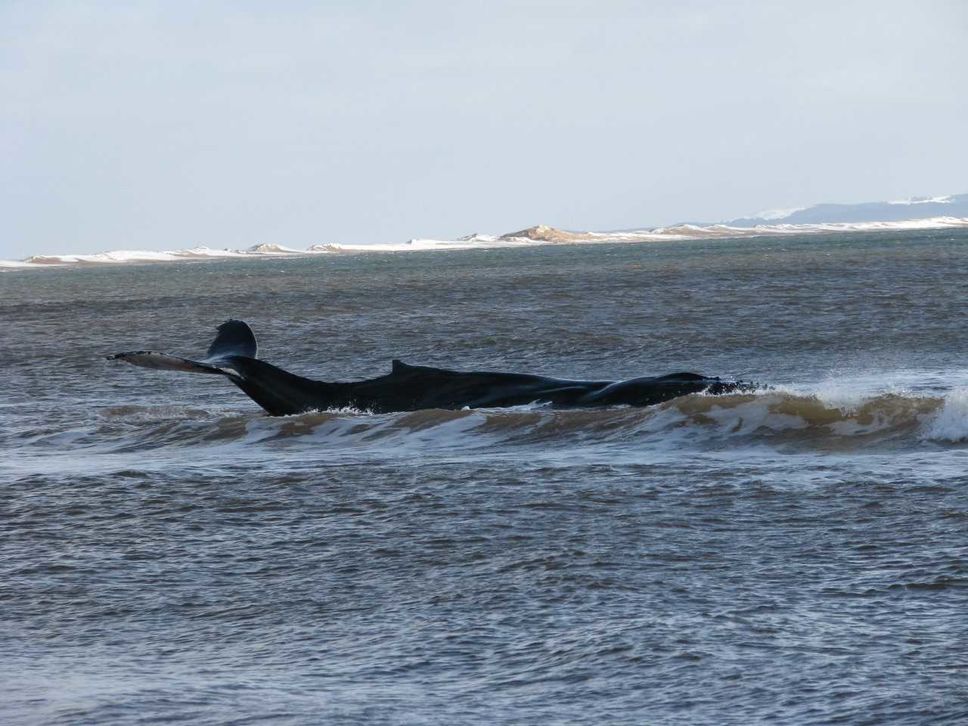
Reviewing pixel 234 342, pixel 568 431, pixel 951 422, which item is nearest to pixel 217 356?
pixel 234 342

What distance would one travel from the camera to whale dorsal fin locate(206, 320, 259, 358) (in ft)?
60.3

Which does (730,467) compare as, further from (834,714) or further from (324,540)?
(834,714)

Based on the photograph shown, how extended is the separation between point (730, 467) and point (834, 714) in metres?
6.35

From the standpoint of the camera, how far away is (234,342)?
60.8ft

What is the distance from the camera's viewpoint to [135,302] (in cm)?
6662

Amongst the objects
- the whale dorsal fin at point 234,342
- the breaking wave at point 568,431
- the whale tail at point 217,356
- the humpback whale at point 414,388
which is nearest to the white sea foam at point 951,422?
the breaking wave at point 568,431

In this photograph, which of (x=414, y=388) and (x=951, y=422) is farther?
(x=414, y=388)

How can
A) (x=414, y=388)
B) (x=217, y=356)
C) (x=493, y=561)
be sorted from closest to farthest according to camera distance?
(x=493, y=561), (x=414, y=388), (x=217, y=356)

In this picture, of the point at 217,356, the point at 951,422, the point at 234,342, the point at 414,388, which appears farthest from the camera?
the point at 234,342

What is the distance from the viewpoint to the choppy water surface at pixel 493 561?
6.73m

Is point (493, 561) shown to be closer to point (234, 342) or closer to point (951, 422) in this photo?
point (951, 422)

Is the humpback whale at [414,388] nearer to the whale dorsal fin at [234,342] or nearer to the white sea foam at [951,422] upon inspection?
the whale dorsal fin at [234,342]

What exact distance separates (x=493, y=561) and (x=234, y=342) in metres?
9.82

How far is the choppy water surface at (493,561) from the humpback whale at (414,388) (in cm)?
58
